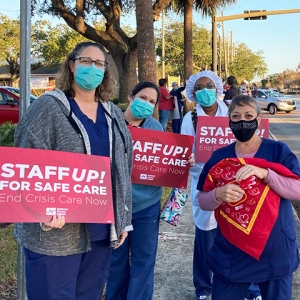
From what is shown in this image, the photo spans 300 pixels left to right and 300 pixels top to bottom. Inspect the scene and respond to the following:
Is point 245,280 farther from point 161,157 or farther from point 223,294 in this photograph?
point 161,157

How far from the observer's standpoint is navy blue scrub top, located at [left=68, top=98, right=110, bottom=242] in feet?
8.09

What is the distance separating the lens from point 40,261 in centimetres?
231

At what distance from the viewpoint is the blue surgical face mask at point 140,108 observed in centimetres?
348

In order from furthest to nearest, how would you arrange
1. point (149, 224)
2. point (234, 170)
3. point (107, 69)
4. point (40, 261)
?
point (149, 224), point (107, 69), point (234, 170), point (40, 261)

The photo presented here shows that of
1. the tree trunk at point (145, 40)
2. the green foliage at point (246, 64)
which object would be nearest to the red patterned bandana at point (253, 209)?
the tree trunk at point (145, 40)

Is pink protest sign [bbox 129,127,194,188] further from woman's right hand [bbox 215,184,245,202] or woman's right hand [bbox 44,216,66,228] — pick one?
woman's right hand [bbox 44,216,66,228]

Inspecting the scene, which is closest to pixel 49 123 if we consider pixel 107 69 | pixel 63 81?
pixel 63 81

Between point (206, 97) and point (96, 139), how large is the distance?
5.58 ft

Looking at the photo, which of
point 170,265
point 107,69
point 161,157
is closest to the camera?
point 107,69

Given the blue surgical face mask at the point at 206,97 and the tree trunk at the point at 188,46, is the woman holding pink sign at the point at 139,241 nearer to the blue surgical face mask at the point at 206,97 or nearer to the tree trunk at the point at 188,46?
the blue surgical face mask at the point at 206,97

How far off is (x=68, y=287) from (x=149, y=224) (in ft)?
3.73

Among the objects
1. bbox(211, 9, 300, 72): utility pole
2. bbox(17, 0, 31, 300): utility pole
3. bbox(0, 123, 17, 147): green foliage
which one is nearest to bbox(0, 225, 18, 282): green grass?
bbox(17, 0, 31, 300): utility pole

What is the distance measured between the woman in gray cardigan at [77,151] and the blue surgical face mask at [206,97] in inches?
51.5

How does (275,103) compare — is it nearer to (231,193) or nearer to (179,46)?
(231,193)
